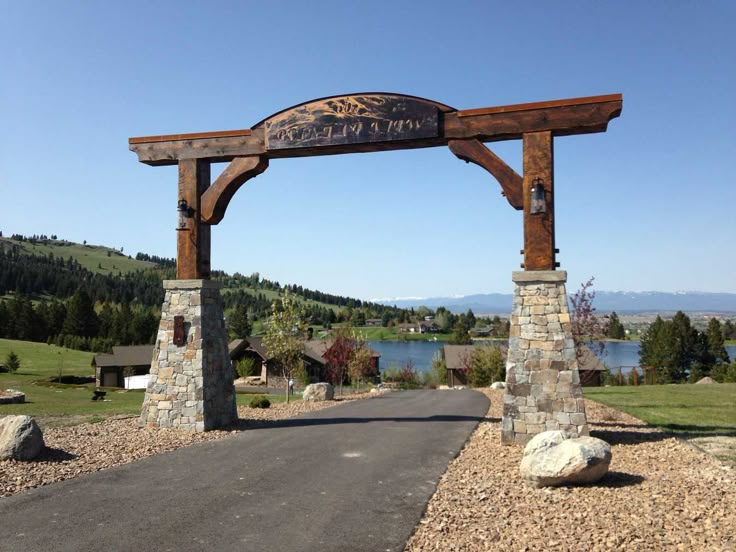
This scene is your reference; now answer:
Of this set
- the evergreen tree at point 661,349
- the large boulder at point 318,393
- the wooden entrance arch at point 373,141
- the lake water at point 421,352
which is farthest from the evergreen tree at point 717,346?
the wooden entrance arch at point 373,141

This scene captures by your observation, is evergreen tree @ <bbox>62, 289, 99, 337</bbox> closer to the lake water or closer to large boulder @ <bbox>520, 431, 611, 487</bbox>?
the lake water

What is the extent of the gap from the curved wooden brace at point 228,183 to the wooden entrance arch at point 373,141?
2 cm

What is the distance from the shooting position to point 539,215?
11.0 m

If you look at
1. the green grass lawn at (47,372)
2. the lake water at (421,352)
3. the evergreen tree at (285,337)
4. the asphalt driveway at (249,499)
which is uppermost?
the evergreen tree at (285,337)

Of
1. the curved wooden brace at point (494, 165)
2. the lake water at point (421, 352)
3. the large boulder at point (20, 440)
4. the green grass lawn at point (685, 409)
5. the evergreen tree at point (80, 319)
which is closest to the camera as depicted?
the large boulder at point (20, 440)

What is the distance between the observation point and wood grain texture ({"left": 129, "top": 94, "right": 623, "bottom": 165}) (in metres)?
11.0

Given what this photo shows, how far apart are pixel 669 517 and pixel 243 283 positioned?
646ft

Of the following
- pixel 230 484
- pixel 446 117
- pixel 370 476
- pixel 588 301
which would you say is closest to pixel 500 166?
pixel 446 117

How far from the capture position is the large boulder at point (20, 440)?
903cm

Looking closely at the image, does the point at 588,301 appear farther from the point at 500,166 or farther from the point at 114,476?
the point at 114,476

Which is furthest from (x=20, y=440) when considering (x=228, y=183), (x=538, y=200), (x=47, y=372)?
(x=47, y=372)

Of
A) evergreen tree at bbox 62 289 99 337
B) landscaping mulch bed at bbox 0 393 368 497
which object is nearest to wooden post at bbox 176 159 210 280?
landscaping mulch bed at bbox 0 393 368 497

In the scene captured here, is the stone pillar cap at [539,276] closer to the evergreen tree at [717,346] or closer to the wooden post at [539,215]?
the wooden post at [539,215]

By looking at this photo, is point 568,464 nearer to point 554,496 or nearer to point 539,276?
point 554,496
